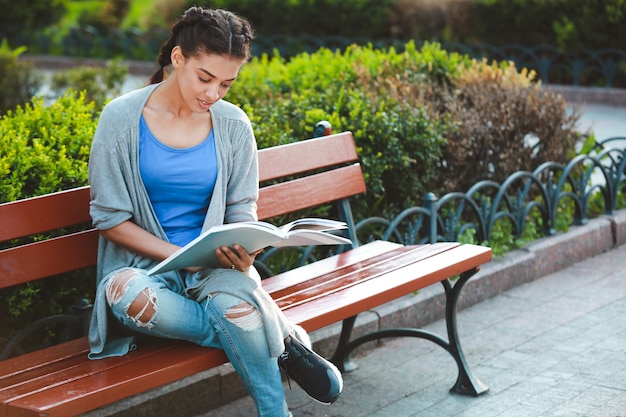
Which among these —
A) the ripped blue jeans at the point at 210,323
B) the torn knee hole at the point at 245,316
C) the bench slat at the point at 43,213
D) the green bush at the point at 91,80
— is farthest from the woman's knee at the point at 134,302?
the green bush at the point at 91,80

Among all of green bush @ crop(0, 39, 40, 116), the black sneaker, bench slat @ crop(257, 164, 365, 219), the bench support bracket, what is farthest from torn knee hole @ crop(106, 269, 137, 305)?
green bush @ crop(0, 39, 40, 116)

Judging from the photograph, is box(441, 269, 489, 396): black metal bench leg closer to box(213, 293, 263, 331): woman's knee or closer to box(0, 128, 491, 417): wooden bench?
box(0, 128, 491, 417): wooden bench

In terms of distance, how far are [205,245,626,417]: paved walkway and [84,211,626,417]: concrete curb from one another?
2.6 inches

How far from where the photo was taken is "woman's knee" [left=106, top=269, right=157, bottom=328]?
3.18 metres

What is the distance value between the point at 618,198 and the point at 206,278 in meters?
4.59

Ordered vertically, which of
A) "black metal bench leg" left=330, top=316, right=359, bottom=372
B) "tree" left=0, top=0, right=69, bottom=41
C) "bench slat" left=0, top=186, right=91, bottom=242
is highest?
"tree" left=0, top=0, right=69, bottom=41

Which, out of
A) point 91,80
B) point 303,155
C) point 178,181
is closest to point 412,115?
point 303,155

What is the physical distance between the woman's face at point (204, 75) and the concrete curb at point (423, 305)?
1215 mm

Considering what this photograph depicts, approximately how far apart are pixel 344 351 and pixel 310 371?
113cm

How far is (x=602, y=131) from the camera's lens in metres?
10.9

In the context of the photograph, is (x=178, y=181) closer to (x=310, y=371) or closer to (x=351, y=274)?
(x=310, y=371)

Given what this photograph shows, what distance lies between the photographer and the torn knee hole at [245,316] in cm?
320

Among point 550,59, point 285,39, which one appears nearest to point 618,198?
point 550,59

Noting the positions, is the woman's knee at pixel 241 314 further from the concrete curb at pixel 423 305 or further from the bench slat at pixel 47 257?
the concrete curb at pixel 423 305
